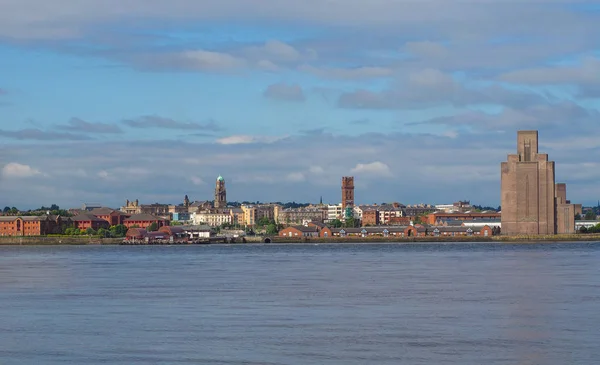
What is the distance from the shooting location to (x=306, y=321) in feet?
90.7

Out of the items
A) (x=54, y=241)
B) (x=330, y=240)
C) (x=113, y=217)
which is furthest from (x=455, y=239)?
(x=113, y=217)

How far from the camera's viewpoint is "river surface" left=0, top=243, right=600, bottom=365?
22141 mm

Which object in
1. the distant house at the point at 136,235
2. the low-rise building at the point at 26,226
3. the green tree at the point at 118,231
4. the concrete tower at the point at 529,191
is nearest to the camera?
the concrete tower at the point at 529,191

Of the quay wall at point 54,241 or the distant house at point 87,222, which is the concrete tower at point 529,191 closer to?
the quay wall at point 54,241

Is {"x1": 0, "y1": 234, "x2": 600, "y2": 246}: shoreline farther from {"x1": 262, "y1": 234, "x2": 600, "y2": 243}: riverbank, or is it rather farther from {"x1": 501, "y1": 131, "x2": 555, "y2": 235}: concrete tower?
{"x1": 501, "y1": 131, "x2": 555, "y2": 235}: concrete tower

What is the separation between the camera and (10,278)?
163ft

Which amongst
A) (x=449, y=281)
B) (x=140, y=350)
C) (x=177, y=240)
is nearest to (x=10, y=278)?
(x=449, y=281)

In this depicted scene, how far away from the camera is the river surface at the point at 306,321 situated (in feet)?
72.6

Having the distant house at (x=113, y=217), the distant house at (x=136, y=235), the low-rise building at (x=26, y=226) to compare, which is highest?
the distant house at (x=113, y=217)

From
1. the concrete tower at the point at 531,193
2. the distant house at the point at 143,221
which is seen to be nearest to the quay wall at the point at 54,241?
the distant house at the point at 143,221

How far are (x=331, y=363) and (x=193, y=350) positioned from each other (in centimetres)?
346

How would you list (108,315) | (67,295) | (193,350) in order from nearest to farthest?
1. (193,350)
2. (108,315)
3. (67,295)

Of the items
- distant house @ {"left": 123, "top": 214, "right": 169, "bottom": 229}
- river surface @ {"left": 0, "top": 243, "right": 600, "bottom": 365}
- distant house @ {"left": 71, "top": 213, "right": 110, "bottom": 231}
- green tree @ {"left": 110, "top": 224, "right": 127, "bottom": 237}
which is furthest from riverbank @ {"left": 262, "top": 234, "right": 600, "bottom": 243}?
river surface @ {"left": 0, "top": 243, "right": 600, "bottom": 365}

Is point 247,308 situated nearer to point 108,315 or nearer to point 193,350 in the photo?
point 108,315
